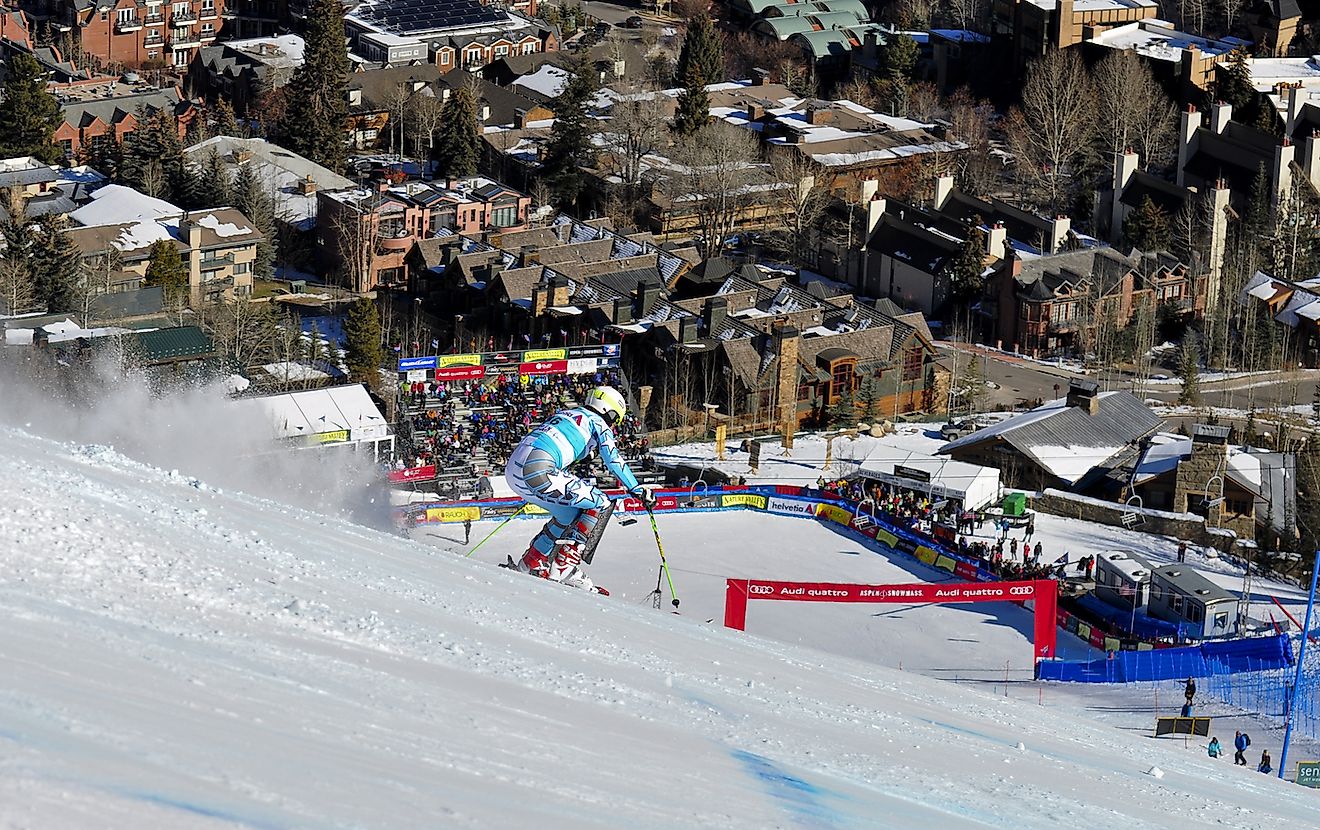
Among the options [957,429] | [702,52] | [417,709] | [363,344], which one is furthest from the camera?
[702,52]

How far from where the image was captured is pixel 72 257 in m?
37.6

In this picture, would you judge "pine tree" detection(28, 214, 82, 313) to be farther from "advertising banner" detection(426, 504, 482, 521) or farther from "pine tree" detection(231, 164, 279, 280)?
"advertising banner" detection(426, 504, 482, 521)

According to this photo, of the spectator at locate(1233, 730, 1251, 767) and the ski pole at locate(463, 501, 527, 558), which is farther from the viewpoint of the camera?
the ski pole at locate(463, 501, 527, 558)

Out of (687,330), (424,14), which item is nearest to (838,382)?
(687,330)

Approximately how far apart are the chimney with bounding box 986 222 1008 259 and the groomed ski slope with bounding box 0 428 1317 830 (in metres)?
28.3

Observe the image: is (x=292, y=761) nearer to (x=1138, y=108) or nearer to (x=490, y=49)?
(x=1138, y=108)

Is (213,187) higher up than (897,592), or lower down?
lower down

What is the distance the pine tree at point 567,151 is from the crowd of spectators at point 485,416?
14592mm

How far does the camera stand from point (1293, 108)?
48.8m

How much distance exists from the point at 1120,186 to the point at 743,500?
22027mm

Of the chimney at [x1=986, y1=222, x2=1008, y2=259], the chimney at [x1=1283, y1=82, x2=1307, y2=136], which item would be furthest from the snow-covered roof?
the chimney at [x1=1283, y1=82, x2=1307, y2=136]

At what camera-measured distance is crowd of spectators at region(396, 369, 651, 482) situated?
1160 inches

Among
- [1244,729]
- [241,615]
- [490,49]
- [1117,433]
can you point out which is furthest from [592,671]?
[490,49]

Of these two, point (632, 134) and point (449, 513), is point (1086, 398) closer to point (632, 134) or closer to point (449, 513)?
point (449, 513)
